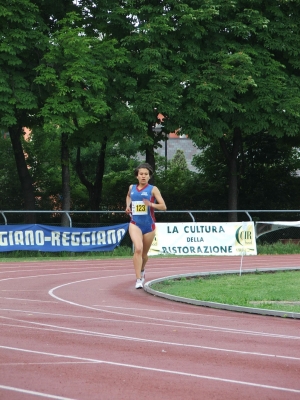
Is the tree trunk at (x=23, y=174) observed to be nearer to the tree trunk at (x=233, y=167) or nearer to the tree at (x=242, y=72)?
the tree at (x=242, y=72)

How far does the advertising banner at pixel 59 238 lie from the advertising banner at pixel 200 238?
1787mm

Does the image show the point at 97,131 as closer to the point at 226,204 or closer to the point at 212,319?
the point at 226,204

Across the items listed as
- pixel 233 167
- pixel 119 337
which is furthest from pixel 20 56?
pixel 119 337

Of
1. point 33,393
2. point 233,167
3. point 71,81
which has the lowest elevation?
point 33,393

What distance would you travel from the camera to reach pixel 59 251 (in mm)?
29109

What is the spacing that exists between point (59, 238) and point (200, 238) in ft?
14.4

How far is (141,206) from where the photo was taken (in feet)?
51.7

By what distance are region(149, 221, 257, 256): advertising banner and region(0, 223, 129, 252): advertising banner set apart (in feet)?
5.86

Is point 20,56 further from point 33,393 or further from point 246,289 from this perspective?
point 33,393

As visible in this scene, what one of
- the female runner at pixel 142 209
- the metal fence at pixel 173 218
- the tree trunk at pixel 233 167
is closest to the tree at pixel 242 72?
the metal fence at pixel 173 218

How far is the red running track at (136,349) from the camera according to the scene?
6.86 metres

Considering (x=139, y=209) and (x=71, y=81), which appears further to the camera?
(x=71, y=81)

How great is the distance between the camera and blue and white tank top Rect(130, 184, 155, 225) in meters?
15.6

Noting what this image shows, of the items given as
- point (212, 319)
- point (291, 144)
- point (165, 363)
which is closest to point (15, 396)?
point (165, 363)
